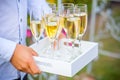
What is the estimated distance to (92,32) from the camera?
312cm

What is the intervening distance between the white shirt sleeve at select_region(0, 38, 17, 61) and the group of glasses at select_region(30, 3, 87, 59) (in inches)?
6.6

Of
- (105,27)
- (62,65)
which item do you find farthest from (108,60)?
(62,65)

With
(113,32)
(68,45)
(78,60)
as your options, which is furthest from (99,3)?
(78,60)

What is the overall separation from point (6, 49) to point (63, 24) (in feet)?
0.89

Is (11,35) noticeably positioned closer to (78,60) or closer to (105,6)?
(78,60)

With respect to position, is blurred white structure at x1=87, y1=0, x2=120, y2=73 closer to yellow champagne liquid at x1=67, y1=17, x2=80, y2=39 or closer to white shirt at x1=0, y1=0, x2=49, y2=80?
white shirt at x1=0, y1=0, x2=49, y2=80

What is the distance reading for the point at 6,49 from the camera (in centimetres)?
128

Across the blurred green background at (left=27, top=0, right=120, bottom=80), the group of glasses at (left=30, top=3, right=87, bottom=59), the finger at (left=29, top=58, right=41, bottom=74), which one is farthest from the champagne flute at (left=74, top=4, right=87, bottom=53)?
the blurred green background at (left=27, top=0, right=120, bottom=80)

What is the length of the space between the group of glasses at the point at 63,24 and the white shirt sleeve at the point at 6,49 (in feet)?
0.55

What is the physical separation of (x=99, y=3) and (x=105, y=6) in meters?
0.13

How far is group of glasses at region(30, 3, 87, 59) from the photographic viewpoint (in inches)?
52.9

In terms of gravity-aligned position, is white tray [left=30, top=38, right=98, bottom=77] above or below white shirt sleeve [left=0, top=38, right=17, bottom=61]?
below

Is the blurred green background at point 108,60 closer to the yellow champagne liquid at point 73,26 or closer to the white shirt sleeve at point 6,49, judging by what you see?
the yellow champagne liquid at point 73,26

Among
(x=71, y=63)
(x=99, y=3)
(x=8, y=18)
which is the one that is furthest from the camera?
(x=99, y=3)
